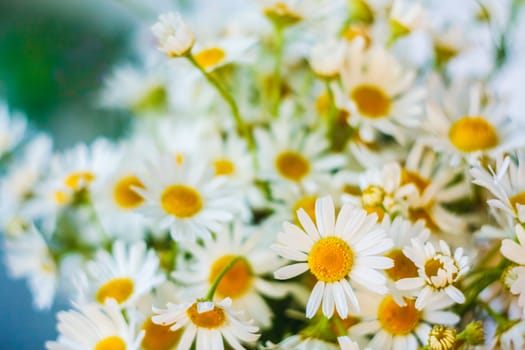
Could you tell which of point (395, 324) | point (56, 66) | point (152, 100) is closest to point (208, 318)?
point (395, 324)

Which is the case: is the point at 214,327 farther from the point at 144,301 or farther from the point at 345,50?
the point at 345,50

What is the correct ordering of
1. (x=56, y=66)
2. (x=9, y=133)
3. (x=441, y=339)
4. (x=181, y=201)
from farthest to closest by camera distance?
(x=56, y=66) < (x=9, y=133) < (x=181, y=201) < (x=441, y=339)

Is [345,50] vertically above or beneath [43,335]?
above

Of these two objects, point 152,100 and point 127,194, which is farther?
point 152,100

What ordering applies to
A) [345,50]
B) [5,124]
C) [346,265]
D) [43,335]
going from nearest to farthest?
[346,265] → [345,50] → [5,124] → [43,335]

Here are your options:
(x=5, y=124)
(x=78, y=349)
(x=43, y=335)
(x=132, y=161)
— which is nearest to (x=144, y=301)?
(x=78, y=349)

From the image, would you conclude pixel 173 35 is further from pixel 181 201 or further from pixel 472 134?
pixel 472 134

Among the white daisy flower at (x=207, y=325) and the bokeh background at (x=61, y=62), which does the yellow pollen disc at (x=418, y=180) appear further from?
the bokeh background at (x=61, y=62)
